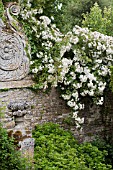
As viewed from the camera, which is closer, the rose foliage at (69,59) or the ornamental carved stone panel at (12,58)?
the ornamental carved stone panel at (12,58)

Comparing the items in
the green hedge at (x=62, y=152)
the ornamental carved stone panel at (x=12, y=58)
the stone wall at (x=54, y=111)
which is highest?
the ornamental carved stone panel at (x=12, y=58)

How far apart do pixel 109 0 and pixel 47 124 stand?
473 inches

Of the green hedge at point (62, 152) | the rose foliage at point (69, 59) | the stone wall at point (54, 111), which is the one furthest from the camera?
the rose foliage at point (69, 59)

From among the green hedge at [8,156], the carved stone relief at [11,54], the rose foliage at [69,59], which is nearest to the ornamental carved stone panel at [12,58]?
Result: the carved stone relief at [11,54]

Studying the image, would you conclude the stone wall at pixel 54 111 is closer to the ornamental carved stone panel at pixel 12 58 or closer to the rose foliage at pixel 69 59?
the rose foliage at pixel 69 59

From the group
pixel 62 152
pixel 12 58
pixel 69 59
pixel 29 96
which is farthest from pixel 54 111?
pixel 12 58

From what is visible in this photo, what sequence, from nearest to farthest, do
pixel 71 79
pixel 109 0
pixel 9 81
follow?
1. pixel 9 81
2. pixel 71 79
3. pixel 109 0

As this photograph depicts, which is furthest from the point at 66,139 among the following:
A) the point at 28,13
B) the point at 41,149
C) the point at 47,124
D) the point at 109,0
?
the point at 109,0

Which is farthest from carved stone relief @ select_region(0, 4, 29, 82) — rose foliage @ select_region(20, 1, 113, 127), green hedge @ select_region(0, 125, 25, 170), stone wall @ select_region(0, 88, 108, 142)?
green hedge @ select_region(0, 125, 25, 170)

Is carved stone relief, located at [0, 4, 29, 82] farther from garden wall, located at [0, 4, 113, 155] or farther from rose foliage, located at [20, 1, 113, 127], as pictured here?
rose foliage, located at [20, 1, 113, 127]

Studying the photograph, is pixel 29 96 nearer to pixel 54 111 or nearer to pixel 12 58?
pixel 54 111

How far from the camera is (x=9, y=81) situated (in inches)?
334

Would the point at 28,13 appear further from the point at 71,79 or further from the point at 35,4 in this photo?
the point at 71,79

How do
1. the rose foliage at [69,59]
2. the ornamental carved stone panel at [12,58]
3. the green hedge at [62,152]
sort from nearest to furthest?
1. the green hedge at [62,152]
2. the ornamental carved stone panel at [12,58]
3. the rose foliage at [69,59]
